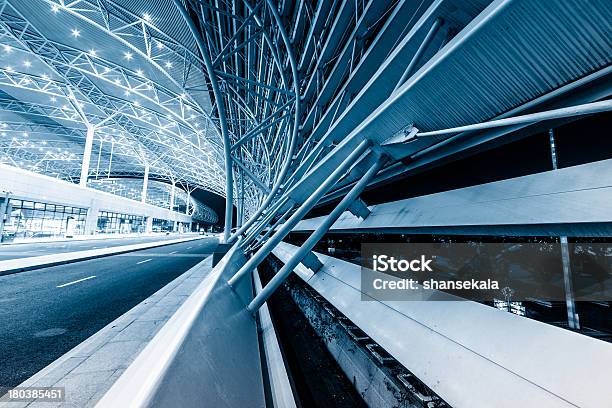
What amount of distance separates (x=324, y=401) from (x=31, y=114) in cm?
4138

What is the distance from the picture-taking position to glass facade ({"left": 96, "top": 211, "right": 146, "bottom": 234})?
36.5m

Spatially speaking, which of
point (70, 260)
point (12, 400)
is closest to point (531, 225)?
point (12, 400)

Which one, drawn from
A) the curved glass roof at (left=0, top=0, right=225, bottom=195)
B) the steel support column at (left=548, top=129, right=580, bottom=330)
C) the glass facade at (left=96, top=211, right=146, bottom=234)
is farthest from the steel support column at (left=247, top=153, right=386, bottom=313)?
the glass facade at (left=96, top=211, right=146, bottom=234)

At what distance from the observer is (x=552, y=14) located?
116 cm

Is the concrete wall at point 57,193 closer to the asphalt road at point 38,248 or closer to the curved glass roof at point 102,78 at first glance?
the asphalt road at point 38,248

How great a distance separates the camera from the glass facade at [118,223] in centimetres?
3653

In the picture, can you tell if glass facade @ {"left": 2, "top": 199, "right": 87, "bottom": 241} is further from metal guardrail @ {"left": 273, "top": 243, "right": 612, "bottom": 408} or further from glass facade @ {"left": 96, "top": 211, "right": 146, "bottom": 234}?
metal guardrail @ {"left": 273, "top": 243, "right": 612, "bottom": 408}

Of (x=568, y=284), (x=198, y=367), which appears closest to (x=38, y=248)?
(x=198, y=367)

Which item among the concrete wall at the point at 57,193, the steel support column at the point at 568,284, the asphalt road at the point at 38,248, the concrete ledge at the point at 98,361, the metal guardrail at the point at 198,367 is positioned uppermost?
the concrete wall at the point at 57,193

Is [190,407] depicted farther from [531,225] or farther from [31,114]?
[31,114]

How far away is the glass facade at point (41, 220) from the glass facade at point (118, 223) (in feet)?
11.4

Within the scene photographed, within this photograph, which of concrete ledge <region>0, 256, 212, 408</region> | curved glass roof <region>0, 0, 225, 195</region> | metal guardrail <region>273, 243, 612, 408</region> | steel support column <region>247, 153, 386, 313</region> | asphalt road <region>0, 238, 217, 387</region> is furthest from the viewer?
curved glass roof <region>0, 0, 225, 195</region>

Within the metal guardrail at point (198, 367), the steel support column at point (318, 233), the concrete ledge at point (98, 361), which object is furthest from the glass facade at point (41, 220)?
the metal guardrail at point (198, 367)

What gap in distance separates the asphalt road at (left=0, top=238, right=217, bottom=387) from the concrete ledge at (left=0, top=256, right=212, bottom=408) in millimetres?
388
